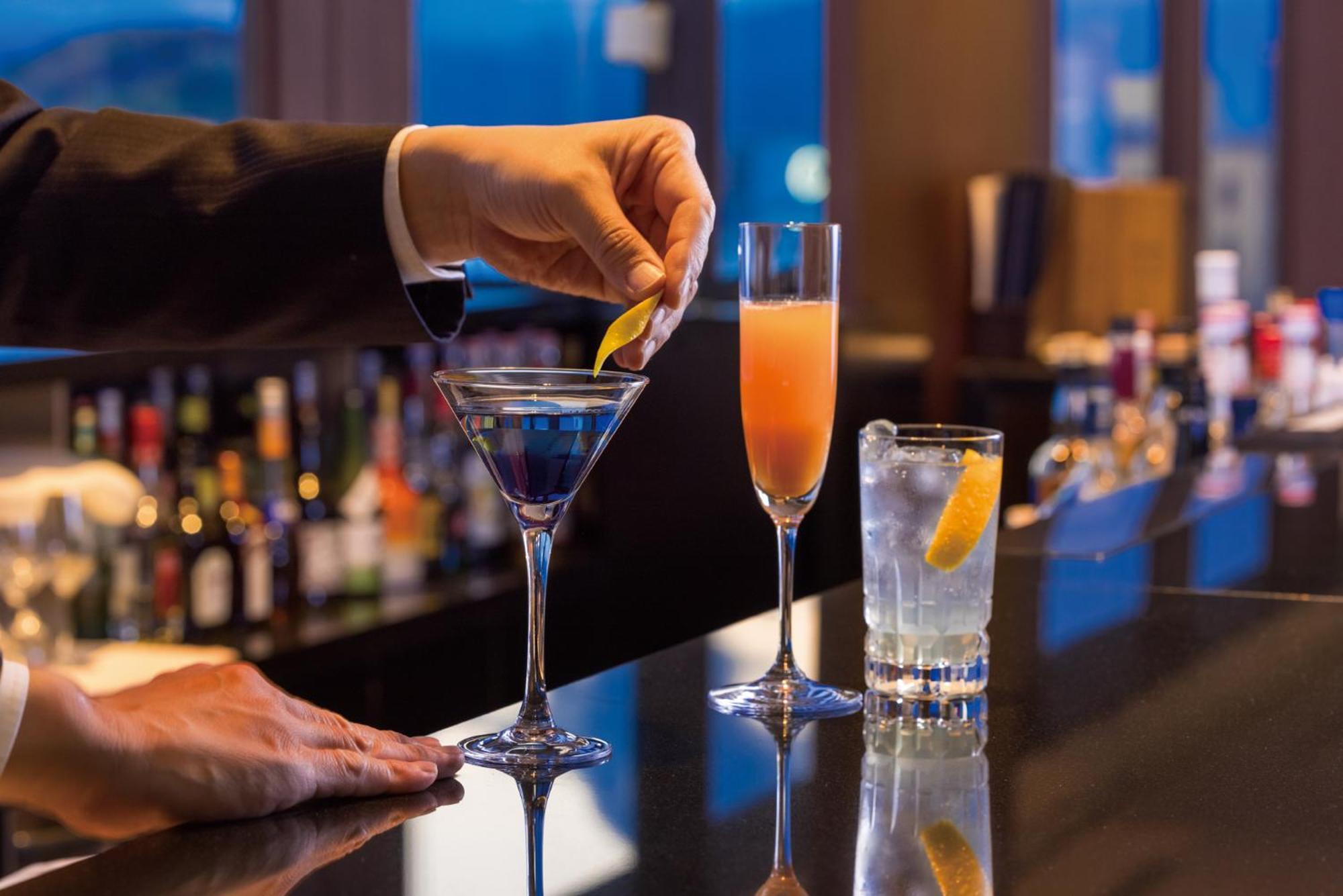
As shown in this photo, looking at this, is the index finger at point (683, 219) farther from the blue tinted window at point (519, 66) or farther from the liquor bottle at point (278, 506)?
the blue tinted window at point (519, 66)

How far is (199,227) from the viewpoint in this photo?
54.7 inches

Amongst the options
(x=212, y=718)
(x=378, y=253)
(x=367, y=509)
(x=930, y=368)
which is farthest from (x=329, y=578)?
(x=930, y=368)

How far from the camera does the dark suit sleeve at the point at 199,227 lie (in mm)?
1362

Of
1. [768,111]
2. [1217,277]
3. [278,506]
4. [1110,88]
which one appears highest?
[1110,88]

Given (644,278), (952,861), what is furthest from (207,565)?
(952,861)

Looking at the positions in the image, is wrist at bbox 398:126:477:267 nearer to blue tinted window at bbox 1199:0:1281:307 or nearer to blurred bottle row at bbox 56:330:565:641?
blurred bottle row at bbox 56:330:565:641

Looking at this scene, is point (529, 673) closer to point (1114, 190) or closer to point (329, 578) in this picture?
point (329, 578)

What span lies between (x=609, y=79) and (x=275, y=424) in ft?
7.41

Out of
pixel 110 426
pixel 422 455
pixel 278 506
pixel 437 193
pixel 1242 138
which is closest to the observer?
pixel 437 193

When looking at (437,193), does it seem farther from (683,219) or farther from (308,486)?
(308,486)

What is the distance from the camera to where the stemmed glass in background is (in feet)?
3.80

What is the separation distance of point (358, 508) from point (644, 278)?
217 centimetres

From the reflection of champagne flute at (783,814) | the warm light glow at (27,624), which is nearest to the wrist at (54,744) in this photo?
the reflection of champagne flute at (783,814)

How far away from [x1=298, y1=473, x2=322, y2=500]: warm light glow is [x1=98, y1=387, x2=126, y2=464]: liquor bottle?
15.5 inches
